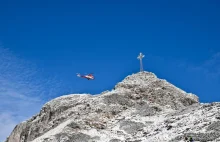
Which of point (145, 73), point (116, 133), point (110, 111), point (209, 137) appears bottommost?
point (209, 137)

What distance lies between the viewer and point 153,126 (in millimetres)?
49125

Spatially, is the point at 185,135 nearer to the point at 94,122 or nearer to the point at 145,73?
the point at 94,122

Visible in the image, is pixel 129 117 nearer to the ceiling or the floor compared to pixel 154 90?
nearer to the floor

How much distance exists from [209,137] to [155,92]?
25.4m

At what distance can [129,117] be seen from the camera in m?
55.0

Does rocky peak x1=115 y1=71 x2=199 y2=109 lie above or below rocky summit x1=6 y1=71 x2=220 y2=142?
above

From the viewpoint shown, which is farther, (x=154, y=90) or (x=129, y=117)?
(x=154, y=90)

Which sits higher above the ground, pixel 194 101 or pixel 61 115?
pixel 194 101

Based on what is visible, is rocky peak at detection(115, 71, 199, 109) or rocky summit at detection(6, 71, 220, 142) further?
rocky peak at detection(115, 71, 199, 109)

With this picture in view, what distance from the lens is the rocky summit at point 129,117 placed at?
1670 inches

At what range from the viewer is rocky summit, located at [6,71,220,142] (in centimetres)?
4241

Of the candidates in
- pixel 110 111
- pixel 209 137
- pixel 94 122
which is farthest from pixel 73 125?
pixel 209 137

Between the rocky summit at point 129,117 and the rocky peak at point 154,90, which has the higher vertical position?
the rocky peak at point 154,90

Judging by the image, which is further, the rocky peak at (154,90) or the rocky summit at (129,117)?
the rocky peak at (154,90)
